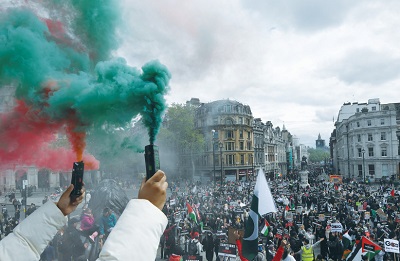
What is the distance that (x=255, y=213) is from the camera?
35.0ft

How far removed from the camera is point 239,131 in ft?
217

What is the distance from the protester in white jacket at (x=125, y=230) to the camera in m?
1.74

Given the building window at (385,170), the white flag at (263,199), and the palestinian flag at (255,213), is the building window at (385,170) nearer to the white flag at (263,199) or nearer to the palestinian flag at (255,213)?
the palestinian flag at (255,213)

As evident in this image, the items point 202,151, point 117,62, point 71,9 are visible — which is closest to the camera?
point 117,62

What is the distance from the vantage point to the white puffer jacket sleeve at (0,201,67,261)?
2.58m

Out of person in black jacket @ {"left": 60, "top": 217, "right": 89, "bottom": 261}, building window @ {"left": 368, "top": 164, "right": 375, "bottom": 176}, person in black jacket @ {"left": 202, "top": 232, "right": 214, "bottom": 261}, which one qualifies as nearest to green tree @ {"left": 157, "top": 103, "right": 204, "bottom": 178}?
person in black jacket @ {"left": 202, "top": 232, "right": 214, "bottom": 261}

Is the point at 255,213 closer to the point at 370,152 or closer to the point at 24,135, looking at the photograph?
the point at 24,135

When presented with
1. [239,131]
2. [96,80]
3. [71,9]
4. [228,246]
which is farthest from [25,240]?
[239,131]

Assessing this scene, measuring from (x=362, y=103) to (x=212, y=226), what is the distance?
266 feet

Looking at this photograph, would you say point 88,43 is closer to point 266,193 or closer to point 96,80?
point 96,80

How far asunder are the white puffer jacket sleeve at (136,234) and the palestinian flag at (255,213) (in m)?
8.86

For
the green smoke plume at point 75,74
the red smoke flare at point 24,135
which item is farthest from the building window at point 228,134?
the green smoke plume at point 75,74

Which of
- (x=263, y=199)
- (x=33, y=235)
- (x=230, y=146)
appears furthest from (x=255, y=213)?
(x=230, y=146)

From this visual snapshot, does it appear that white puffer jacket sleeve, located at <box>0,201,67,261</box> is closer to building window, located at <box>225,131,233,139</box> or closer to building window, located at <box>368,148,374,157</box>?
building window, located at <box>225,131,233,139</box>
